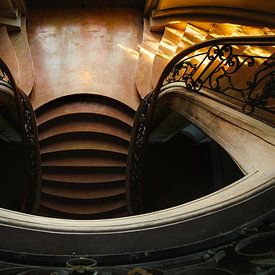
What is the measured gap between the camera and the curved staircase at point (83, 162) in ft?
19.4

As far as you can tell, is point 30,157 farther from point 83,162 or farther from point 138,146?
point 138,146

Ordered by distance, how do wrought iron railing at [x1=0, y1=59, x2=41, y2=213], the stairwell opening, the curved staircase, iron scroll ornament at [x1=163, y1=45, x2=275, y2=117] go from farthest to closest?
the stairwell opening < the curved staircase < wrought iron railing at [x1=0, y1=59, x2=41, y2=213] < iron scroll ornament at [x1=163, y1=45, x2=275, y2=117]

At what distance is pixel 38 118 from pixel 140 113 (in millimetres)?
1887

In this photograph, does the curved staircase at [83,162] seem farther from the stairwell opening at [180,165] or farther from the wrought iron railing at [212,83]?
the stairwell opening at [180,165]

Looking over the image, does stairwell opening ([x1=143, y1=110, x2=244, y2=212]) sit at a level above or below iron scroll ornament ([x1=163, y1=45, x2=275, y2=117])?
above

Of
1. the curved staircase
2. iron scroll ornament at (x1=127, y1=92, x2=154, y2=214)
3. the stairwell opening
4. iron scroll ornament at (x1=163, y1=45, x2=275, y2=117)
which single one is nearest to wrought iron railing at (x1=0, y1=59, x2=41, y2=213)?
the curved staircase

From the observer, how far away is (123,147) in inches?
242

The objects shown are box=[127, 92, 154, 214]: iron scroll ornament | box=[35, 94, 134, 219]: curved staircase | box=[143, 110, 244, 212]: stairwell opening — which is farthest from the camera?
box=[143, 110, 244, 212]: stairwell opening

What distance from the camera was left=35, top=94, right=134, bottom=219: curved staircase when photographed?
19.4ft

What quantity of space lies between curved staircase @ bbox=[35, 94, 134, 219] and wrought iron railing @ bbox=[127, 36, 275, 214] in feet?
1.61

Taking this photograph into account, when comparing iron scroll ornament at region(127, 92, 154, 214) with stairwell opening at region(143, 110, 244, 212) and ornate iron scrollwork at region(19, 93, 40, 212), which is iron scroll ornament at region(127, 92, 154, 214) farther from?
ornate iron scrollwork at region(19, 93, 40, 212)

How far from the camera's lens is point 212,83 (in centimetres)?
528

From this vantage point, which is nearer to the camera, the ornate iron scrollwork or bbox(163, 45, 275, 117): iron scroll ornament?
bbox(163, 45, 275, 117): iron scroll ornament

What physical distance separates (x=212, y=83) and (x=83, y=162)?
2.30 metres
